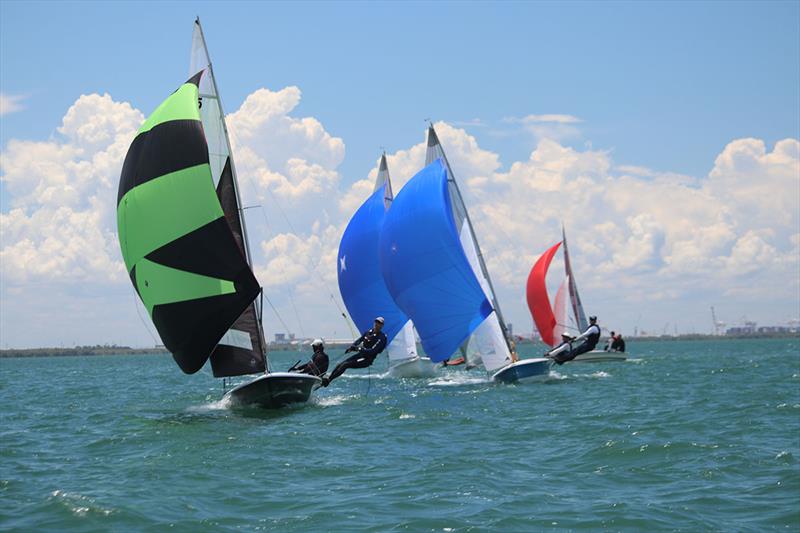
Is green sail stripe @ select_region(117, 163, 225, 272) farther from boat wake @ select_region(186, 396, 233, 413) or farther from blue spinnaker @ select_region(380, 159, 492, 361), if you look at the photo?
blue spinnaker @ select_region(380, 159, 492, 361)

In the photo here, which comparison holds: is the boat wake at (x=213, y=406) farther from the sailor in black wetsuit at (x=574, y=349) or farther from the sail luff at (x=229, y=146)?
the sailor in black wetsuit at (x=574, y=349)

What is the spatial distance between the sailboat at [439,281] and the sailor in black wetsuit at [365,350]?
543cm

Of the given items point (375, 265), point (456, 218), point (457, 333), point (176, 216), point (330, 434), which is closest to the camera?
point (330, 434)

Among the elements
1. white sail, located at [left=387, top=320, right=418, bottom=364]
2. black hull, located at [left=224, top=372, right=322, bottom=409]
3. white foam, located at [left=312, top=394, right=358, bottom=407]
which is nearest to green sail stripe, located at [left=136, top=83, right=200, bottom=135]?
black hull, located at [left=224, top=372, right=322, bottom=409]

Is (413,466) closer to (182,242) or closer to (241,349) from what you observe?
(182,242)

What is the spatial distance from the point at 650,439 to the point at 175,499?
8566 millimetres

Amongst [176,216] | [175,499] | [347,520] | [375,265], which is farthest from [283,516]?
[375,265]

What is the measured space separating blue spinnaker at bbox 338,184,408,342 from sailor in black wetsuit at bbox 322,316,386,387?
39.2 ft

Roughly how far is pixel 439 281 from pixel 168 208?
427 inches

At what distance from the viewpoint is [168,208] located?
20.3 m

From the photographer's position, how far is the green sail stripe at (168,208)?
20.1m

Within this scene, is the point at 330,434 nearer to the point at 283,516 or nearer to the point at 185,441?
the point at 185,441

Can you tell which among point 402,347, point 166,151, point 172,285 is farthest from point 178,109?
point 402,347

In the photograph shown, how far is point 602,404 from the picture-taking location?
23438 mm
